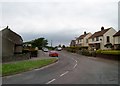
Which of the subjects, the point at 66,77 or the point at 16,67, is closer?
the point at 66,77

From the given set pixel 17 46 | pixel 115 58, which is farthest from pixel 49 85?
pixel 17 46

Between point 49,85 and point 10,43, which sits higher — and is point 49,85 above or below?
below

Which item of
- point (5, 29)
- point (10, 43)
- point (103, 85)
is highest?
point (5, 29)

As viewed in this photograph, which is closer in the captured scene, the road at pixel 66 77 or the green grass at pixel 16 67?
the road at pixel 66 77

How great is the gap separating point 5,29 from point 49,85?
158 ft

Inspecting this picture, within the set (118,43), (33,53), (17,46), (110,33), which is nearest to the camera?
(33,53)

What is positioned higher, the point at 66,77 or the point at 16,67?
the point at 16,67

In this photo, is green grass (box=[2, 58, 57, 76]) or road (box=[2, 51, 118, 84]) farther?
green grass (box=[2, 58, 57, 76])

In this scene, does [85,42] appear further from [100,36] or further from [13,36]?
[13,36]

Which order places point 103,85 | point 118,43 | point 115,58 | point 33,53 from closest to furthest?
point 103,85 → point 115,58 → point 33,53 → point 118,43

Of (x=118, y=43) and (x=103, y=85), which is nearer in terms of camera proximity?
(x=103, y=85)

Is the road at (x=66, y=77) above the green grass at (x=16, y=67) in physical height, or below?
below

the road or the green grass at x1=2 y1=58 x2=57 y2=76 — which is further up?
the green grass at x1=2 y1=58 x2=57 y2=76

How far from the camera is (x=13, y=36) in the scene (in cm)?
6012
